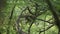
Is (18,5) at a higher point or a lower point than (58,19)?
lower

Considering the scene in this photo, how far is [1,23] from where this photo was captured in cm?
670

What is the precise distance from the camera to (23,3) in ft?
19.2

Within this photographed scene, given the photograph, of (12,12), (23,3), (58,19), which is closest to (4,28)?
(12,12)

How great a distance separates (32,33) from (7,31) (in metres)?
0.86

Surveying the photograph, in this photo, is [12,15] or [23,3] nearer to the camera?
[23,3]

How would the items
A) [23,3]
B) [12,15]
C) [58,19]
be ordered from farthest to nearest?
[12,15] < [23,3] < [58,19]

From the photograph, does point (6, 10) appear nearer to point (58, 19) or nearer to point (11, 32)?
point (11, 32)

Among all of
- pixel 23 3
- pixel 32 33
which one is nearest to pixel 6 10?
pixel 23 3

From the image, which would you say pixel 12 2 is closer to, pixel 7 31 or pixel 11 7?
pixel 11 7

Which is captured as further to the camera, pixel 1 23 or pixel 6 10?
pixel 1 23

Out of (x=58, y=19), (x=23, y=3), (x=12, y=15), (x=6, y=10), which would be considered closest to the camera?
(x=58, y=19)

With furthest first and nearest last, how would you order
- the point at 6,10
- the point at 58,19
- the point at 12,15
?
the point at 12,15, the point at 6,10, the point at 58,19

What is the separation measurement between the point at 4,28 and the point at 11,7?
33.9 inches

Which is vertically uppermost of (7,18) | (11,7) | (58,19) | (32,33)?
(58,19)
